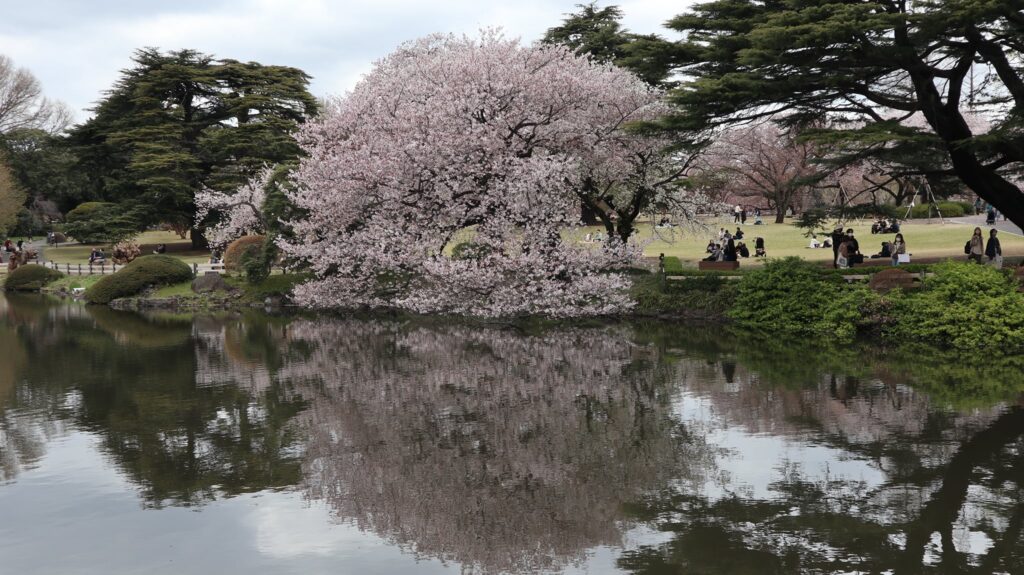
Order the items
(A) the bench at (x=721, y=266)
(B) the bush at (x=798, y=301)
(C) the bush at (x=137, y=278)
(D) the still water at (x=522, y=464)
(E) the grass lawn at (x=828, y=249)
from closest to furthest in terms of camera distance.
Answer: (D) the still water at (x=522, y=464)
(B) the bush at (x=798, y=301)
(A) the bench at (x=721, y=266)
(E) the grass lawn at (x=828, y=249)
(C) the bush at (x=137, y=278)

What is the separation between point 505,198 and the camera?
2912 cm

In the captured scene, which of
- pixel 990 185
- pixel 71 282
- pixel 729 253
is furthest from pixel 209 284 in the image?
pixel 990 185

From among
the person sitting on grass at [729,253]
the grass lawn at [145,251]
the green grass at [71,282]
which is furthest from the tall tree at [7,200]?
the person sitting on grass at [729,253]

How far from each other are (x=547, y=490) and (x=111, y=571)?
17.2ft

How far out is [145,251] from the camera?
217 ft

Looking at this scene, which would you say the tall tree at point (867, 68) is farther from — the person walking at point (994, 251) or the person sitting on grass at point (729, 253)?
the person sitting on grass at point (729, 253)

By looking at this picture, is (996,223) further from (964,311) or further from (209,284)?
(209,284)

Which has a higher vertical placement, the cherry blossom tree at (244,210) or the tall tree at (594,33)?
the tall tree at (594,33)

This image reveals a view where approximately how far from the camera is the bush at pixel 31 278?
51938 millimetres

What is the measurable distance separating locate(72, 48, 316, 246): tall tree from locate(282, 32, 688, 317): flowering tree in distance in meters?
25.7

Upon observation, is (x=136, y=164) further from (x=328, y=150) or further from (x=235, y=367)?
(x=235, y=367)

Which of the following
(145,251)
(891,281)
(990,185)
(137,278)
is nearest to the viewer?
(891,281)

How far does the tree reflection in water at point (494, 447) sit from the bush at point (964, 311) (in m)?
7.41

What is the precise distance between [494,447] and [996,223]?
4504cm
